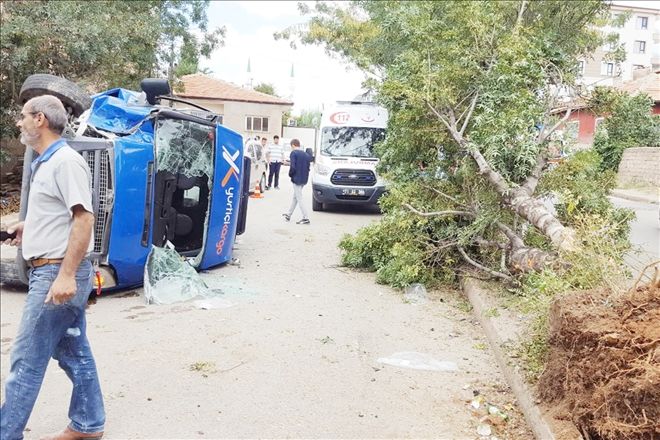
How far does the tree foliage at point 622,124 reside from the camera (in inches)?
302

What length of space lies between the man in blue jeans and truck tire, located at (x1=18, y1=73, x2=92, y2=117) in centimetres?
217

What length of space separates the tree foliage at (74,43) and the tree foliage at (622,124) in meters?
8.75

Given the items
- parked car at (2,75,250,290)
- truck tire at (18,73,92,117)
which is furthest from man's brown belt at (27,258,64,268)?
parked car at (2,75,250,290)

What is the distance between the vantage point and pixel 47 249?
293 centimetres

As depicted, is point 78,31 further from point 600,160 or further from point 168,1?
point 600,160

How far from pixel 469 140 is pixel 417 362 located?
3.41 meters

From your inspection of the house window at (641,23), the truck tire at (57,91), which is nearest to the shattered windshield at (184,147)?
the truck tire at (57,91)

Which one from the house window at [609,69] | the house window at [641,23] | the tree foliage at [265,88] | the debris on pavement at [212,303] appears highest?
the house window at [641,23]

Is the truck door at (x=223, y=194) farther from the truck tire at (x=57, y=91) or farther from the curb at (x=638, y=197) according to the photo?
the curb at (x=638, y=197)

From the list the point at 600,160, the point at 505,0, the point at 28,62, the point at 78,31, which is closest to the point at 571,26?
the point at 505,0

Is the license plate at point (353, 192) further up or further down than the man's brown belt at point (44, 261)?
further up

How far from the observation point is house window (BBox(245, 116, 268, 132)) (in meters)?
40.5

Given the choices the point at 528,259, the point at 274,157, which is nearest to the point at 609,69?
the point at 528,259

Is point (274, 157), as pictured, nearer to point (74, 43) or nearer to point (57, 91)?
point (74, 43)
